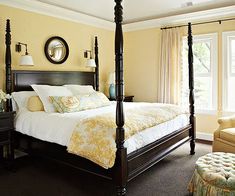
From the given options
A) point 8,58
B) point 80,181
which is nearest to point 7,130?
point 8,58

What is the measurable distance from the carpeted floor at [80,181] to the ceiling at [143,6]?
110 inches

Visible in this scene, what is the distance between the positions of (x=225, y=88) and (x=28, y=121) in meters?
3.68

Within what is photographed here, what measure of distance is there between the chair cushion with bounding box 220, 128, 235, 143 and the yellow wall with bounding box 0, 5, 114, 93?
2.96 m

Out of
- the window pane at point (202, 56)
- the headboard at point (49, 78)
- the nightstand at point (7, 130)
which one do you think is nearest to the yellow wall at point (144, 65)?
the window pane at point (202, 56)

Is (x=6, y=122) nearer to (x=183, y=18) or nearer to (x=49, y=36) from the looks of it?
(x=49, y=36)

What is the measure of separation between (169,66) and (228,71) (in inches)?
46.8

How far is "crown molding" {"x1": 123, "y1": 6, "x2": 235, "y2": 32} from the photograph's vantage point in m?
4.41

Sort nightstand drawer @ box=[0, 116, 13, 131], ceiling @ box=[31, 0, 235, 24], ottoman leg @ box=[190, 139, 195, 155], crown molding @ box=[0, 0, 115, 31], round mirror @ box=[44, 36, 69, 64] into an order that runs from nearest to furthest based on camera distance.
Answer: nightstand drawer @ box=[0, 116, 13, 131] < crown molding @ box=[0, 0, 115, 31] < ottoman leg @ box=[190, 139, 195, 155] < ceiling @ box=[31, 0, 235, 24] < round mirror @ box=[44, 36, 69, 64]

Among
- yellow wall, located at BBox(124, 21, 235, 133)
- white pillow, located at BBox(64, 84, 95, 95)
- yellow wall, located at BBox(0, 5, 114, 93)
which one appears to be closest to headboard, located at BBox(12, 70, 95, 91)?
yellow wall, located at BBox(0, 5, 114, 93)

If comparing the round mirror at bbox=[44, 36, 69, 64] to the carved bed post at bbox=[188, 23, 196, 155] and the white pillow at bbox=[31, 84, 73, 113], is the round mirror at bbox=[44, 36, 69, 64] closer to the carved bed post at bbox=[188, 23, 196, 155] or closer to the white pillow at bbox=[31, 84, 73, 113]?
the white pillow at bbox=[31, 84, 73, 113]

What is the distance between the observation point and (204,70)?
4.90 m

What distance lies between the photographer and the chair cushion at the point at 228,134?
10.8 feet

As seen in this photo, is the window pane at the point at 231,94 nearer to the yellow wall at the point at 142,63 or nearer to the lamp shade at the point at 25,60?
the yellow wall at the point at 142,63

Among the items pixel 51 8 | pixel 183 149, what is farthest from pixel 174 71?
pixel 51 8
